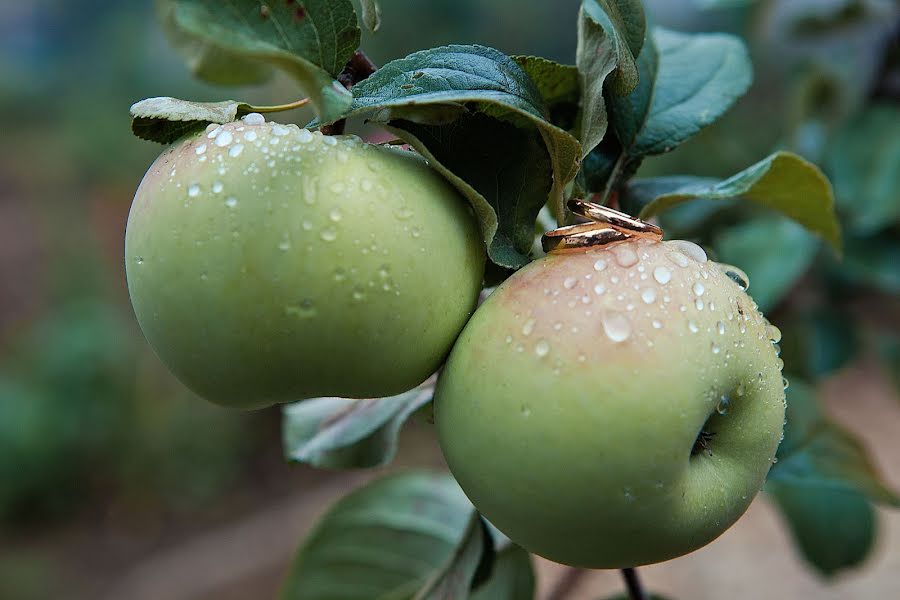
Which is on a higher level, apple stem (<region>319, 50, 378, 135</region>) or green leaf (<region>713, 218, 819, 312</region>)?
apple stem (<region>319, 50, 378, 135</region>)

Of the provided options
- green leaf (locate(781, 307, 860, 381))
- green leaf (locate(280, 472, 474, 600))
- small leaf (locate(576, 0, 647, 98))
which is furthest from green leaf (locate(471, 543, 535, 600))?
green leaf (locate(781, 307, 860, 381))

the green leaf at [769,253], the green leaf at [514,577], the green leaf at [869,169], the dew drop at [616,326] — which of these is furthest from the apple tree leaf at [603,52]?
the green leaf at [869,169]

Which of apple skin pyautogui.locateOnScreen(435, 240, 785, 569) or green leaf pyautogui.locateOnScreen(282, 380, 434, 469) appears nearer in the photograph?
apple skin pyautogui.locateOnScreen(435, 240, 785, 569)

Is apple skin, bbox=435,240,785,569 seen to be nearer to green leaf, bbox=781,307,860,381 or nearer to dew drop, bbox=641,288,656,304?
dew drop, bbox=641,288,656,304

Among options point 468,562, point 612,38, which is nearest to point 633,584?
point 468,562

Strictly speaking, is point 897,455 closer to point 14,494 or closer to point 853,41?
point 853,41

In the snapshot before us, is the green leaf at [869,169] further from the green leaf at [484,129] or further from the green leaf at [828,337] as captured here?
the green leaf at [484,129]

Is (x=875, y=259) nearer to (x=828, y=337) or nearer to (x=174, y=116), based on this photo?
(x=828, y=337)
